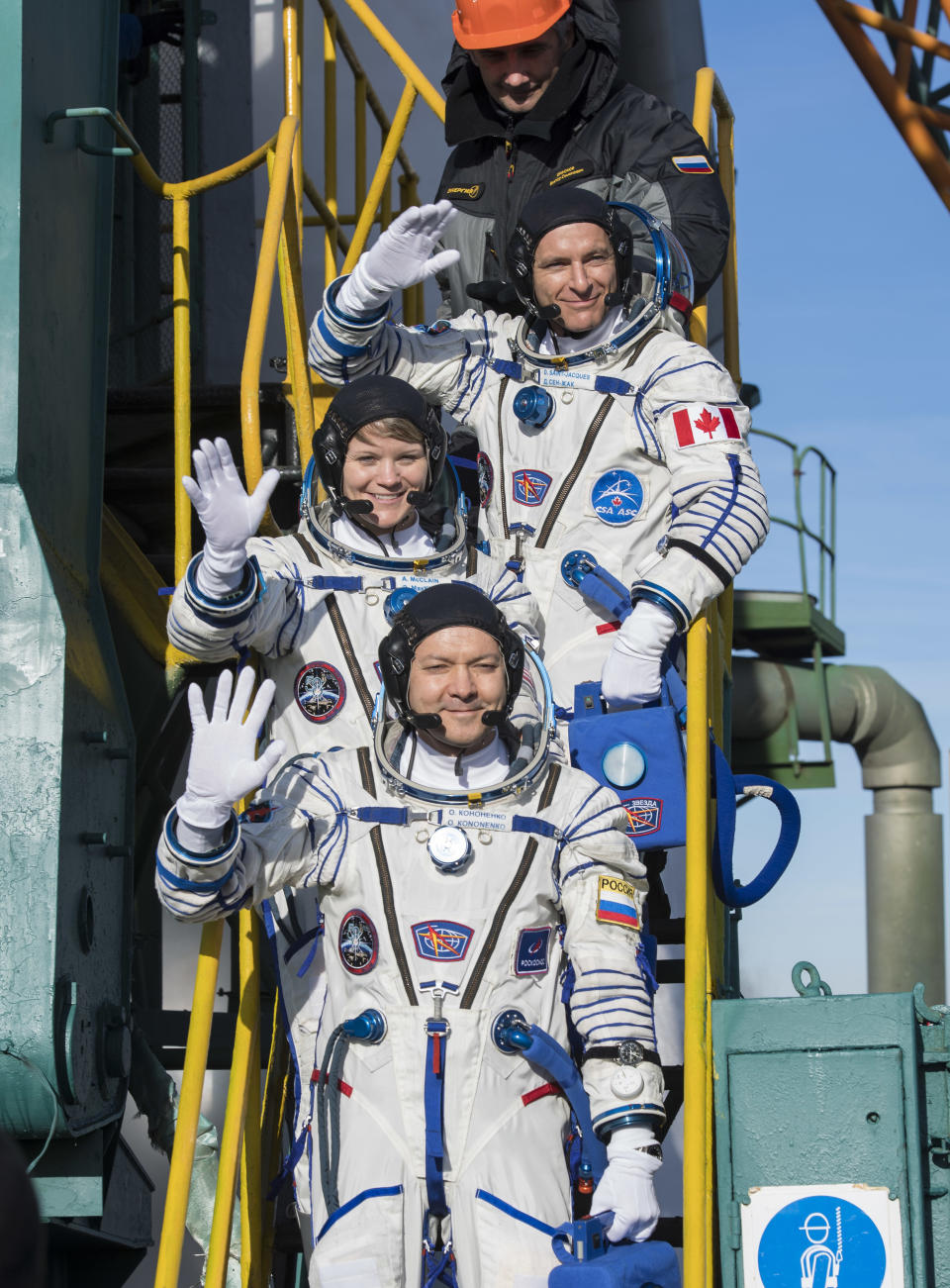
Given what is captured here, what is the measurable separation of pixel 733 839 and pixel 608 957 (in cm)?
71

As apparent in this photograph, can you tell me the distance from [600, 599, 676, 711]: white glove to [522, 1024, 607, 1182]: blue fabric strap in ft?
2.94

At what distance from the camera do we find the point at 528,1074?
3.33 metres

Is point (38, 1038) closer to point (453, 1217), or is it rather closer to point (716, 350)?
point (453, 1217)

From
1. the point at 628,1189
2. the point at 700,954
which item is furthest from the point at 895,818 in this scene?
the point at 628,1189

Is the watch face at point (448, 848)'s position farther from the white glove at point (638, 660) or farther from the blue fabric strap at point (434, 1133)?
the white glove at point (638, 660)

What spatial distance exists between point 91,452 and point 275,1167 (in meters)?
1.76

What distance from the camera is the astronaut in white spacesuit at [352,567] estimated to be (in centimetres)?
402

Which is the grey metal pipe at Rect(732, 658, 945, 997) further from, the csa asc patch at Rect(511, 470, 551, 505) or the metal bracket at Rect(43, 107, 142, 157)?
the metal bracket at Rect(43, 107, 142, 157)

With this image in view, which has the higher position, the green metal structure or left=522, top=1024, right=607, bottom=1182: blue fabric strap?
the green metal structure

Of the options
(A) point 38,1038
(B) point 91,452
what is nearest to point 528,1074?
(A) point 38,1038

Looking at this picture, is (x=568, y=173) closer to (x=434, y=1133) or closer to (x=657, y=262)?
(x=657, y=262)

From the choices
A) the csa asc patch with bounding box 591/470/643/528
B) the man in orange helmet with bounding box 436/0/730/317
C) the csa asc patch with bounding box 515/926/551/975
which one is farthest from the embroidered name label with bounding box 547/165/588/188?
the csa asc patch with bounding box 515/926/551/975

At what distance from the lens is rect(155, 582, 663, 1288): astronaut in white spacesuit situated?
3191 mm

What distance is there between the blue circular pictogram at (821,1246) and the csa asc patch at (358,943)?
2.93 feet
